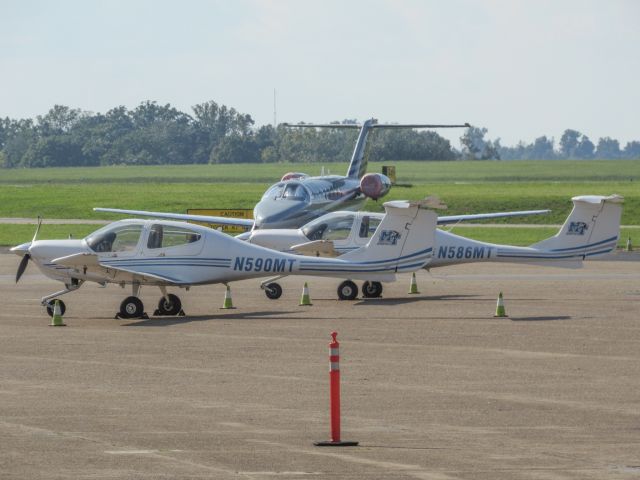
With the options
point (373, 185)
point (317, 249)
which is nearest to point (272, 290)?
point (317, 249)

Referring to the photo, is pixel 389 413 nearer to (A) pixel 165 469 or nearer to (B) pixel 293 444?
(B) pixel 293 444

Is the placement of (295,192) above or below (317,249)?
above

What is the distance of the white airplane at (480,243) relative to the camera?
3119 centimetres

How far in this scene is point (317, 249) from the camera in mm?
31859

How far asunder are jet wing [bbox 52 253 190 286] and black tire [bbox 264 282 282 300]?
15.2ft

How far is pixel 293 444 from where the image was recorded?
44.5ft

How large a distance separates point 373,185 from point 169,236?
26122mm

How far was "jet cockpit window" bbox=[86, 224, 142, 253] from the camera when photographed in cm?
2691

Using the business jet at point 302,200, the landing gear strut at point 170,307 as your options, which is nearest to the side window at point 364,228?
the landing gear strut at point 170,307

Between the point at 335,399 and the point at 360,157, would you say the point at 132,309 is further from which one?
the point at 360,157

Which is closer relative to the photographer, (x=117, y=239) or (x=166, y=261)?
(x=166, y=261)

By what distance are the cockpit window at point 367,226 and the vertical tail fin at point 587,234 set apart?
3569 millimetres

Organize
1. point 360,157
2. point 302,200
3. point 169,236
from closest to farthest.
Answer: point 169,236, point 302,200, point 360,157

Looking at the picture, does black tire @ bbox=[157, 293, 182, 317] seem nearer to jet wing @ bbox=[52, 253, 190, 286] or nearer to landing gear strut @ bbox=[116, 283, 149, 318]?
jet wing @ bbox=[52, 253, 190, 286]
